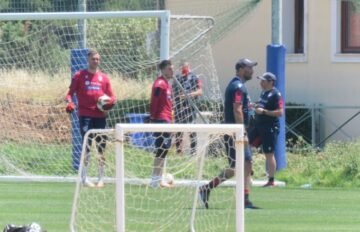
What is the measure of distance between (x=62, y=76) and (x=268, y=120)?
4.29 m

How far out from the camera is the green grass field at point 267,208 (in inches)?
560

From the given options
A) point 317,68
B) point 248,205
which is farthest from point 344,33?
point 248,205

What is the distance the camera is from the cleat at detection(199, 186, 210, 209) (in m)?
15.0

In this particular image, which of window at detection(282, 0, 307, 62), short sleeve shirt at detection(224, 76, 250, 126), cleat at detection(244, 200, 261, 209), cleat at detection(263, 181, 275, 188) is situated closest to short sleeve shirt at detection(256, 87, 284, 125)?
cleat at detection(263, 181, 275, 188)

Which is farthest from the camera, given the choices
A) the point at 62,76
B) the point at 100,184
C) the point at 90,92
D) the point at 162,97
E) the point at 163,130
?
the point at 62,76

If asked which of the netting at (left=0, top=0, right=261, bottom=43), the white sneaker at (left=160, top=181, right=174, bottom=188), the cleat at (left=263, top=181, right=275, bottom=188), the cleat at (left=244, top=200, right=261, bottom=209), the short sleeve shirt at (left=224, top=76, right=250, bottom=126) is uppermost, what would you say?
the netting at (left=0, top=0, right=261, bottom=43)

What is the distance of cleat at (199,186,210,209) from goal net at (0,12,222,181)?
18.3ft

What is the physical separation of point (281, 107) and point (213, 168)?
1.90m

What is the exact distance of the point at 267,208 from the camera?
16156 mm

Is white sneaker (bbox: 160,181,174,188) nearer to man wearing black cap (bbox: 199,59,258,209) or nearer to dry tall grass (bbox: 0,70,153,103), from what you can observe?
man wearing black cap (bbox: 199,59,258,209)

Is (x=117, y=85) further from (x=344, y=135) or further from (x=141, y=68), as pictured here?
(x=344, y=135)

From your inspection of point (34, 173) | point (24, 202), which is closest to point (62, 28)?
point (34, 173)

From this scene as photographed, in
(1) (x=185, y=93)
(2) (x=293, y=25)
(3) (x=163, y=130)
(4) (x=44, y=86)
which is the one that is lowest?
(1) (x=185, y=93)

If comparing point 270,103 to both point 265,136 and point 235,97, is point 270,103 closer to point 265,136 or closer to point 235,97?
point 265,136
